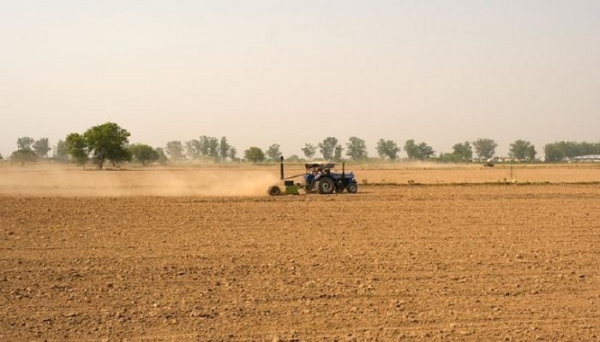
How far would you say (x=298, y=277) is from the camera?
11508mm

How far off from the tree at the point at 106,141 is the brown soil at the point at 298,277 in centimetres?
7413

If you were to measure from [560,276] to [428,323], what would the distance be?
162 inches

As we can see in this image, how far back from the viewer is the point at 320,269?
12234 millimetres

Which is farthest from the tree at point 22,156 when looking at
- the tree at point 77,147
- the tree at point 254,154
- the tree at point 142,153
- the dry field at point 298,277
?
the dry field at point 298,277

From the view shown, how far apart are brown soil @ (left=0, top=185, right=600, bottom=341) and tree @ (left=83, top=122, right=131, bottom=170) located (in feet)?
243

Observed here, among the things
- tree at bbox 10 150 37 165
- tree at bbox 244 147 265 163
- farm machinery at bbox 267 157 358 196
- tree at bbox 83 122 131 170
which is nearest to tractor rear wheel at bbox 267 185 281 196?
farm machinery at bbox 267 157 358 196

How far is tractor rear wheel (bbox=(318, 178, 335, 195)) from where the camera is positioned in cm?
3175

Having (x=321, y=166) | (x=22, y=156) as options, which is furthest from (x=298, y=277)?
(x=22, y=156)

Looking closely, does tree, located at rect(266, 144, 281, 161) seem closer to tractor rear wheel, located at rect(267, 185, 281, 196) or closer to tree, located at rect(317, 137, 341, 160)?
tree, located at rect(317, 137, 341, 160)

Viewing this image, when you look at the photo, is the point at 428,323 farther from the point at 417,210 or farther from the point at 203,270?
the point at 417,210

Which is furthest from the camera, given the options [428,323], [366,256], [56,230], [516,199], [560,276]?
[516,199]

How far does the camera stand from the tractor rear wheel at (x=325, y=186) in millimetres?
31750

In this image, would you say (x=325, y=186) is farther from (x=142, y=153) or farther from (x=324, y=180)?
(x=142, y=153)

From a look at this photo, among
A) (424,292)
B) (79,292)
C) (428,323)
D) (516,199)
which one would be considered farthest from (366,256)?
(516,199)
